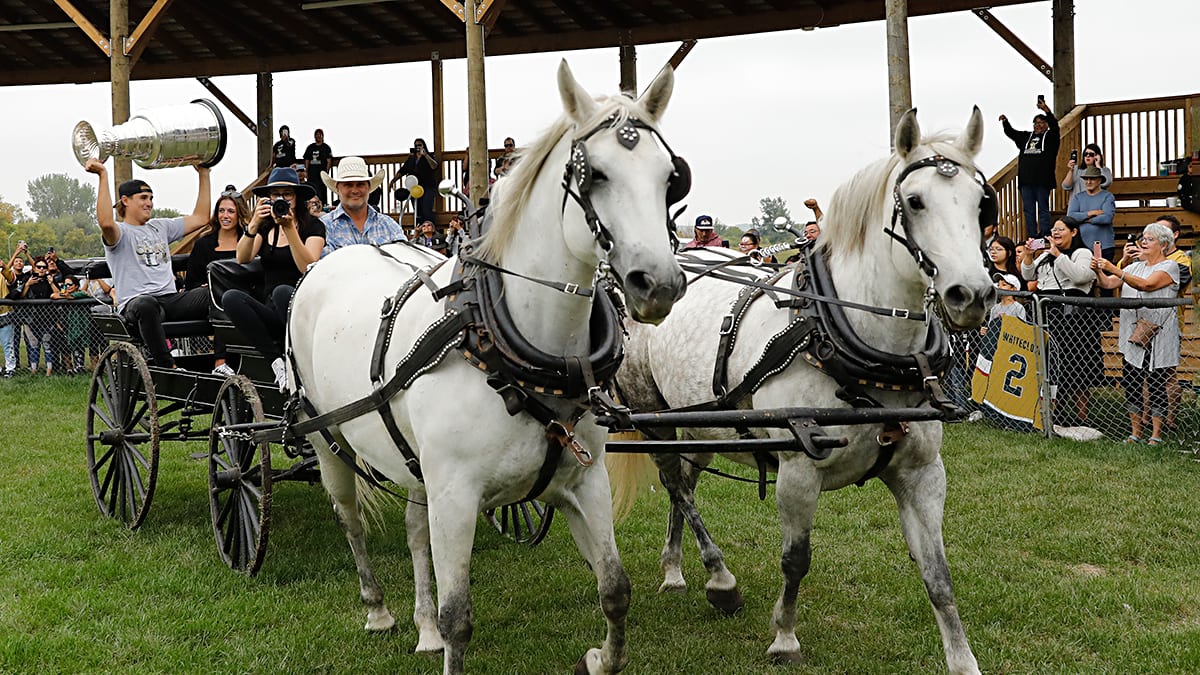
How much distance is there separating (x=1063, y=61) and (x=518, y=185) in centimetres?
1306

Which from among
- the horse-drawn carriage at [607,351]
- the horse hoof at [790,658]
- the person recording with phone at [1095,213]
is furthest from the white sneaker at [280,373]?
the person recording with phone at [1095,213]

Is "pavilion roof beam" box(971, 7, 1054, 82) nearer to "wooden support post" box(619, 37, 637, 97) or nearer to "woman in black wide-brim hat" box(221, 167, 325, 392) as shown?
"wooden support post" box(619, 37, 637, 97)

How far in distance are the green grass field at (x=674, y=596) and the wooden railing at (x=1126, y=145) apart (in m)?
6.01

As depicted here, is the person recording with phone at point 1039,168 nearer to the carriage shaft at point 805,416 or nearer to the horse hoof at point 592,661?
the carriage shaft at point 805,416

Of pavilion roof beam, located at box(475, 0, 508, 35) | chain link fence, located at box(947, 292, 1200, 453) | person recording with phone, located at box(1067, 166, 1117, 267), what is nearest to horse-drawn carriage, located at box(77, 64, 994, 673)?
chain link fence, located at box(947, 292, 1200, 453)

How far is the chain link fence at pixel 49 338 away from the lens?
14447mm

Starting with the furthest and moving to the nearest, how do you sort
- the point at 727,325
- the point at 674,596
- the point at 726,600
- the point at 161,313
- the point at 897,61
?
the point at 897,61 < the point at 161,313 < the point at 674,596 < the point at 726,600 < the point at 727,325

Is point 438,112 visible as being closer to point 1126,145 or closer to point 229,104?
point 229,104

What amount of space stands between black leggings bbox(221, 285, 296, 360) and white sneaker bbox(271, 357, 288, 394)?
0.22 feet

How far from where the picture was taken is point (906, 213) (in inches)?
154

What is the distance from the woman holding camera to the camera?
30.4 ft

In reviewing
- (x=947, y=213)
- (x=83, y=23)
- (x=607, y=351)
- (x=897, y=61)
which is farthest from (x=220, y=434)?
(x=83, y=23)

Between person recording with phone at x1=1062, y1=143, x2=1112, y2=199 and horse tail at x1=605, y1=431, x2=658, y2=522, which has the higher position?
person recording with phone at x1=1062, y1=143, x2=1112, y2=199

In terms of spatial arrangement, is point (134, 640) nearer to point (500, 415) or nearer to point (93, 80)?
point (500, 415)
